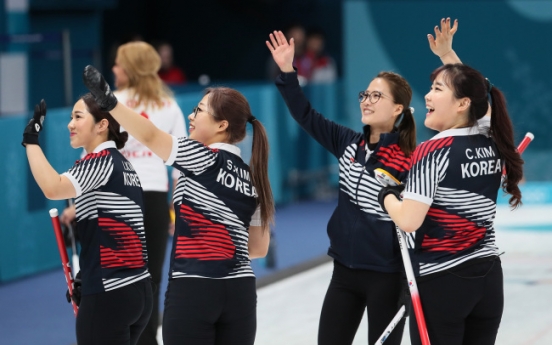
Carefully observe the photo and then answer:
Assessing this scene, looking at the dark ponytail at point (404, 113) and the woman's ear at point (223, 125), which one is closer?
the woman's ear at point (223, 125)

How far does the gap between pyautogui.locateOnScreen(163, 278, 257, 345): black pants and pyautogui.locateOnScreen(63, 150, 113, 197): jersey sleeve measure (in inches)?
21.7

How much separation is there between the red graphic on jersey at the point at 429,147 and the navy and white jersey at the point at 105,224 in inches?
48.2

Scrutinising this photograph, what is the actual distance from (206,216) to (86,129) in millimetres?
816

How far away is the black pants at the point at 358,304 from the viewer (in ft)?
14.1

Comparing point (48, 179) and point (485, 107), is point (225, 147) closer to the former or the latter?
point (48, 179)

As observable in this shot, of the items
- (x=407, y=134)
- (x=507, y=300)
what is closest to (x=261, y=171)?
(x=407, y=134)

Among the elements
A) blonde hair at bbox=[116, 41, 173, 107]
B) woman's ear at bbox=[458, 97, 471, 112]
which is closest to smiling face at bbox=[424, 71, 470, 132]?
woman's ear at bbox=[458, 97, 471, 112]

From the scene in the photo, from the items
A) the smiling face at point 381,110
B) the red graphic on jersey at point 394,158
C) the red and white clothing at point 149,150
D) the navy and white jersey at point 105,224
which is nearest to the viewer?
the navy and white jersey at point 105,224

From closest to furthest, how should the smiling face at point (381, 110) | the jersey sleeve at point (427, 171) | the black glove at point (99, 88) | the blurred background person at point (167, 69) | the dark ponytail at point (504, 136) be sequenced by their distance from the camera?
the black glove at point (99, 88)
the jersey sleeve at point (427, 171)
the dark ponytail at point (504, 136)
the smiling face at point (381, 110)
the blurred background person at point (167, 69)

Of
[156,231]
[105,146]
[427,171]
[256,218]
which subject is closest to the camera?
[427,171]

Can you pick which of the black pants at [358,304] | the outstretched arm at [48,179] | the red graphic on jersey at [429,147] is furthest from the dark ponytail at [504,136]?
the outstretched arm at [48,179]

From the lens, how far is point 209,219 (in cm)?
371

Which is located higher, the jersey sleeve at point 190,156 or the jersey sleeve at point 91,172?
the jersey sleeve at point 190,156

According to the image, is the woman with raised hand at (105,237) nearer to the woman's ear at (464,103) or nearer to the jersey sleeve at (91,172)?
the jersey sleeve at (91,172)
